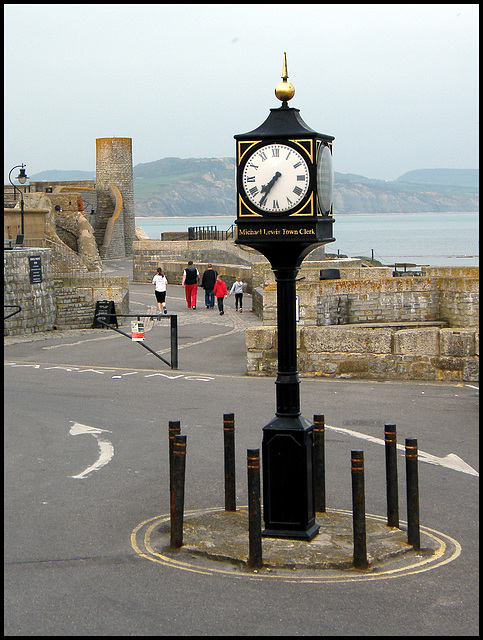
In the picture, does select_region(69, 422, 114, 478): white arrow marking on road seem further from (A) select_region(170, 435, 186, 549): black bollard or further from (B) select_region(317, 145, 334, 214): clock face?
(B) select_region(317, 145, 334, 214): clock face

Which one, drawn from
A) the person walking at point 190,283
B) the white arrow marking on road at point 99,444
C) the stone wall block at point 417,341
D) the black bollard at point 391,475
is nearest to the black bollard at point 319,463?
the black bollard at point 391,475

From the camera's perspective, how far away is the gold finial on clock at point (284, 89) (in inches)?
291

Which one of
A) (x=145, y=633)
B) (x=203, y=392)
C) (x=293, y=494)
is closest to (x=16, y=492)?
(x=293, y=494)

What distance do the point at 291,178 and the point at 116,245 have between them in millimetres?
55629

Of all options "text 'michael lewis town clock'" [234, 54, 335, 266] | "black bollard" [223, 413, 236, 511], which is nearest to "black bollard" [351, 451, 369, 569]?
"black bollard" [223, 413, 236, 511]

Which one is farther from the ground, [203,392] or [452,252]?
[452,252]

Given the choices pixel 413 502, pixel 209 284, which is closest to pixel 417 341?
pixel 413 502

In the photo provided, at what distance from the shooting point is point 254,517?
264 inches

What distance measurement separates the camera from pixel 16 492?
29.3 ft

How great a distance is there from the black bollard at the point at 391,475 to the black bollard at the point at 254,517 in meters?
→ 1.27

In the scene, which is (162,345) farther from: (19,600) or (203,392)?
(19,600)

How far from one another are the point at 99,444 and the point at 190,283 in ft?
58.7

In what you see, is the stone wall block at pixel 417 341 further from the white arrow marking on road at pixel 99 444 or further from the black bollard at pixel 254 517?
the black bollard at pixel 254 517

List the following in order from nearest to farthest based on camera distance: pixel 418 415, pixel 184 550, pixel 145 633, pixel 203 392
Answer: pixel 145 633 < pixel 184 550 < pixel 418 415 < pixel 203 392
